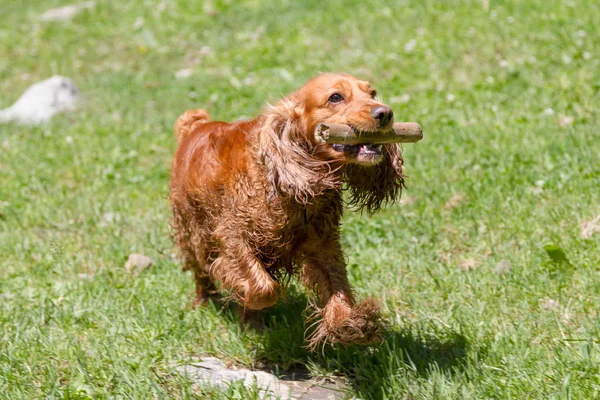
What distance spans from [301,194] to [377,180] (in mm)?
509

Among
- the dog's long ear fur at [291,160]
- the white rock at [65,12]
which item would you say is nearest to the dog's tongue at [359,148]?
the dog's long ear fur at [291,160]

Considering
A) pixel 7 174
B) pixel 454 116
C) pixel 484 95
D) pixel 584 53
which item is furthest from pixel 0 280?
pixel 584 53

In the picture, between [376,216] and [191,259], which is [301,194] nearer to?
[191,259]

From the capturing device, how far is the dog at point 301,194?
383cm

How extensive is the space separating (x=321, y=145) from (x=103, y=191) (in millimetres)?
3838

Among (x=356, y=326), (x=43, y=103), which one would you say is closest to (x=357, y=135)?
(x=356, y=326)

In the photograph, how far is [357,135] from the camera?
3.66 metres

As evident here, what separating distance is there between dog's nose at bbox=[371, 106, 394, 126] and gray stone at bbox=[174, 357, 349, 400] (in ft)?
4.62

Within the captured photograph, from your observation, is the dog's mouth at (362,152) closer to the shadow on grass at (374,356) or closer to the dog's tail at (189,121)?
the shadow on grass at (374,356)

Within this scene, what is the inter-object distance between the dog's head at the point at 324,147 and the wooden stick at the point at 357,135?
0.04m

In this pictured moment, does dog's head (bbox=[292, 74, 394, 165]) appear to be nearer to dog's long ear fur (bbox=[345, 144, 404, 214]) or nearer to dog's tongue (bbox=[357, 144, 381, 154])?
dog's tongue (bbox=[357, 144, 381, 154])

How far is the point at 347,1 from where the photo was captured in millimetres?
11203

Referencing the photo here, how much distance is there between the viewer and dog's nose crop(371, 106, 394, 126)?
358cm

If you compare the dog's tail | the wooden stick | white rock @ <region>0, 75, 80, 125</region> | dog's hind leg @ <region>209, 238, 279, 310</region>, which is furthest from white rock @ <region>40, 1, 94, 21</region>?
the wooden stick
